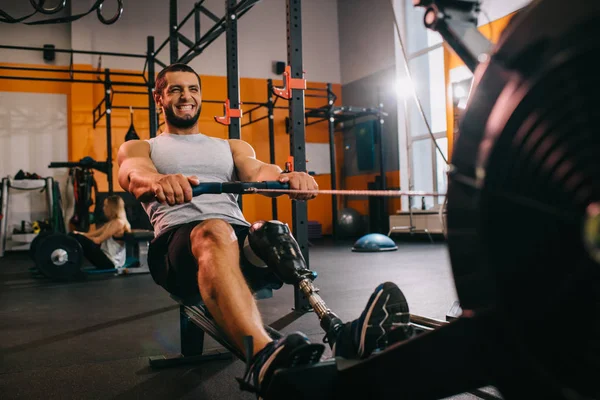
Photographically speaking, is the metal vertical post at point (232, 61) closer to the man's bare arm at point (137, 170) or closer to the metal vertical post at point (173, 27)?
the metal vertical post at point (173, 27)

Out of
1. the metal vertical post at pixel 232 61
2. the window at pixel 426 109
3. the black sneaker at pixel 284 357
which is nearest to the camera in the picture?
the black sneaker at pixel 284 357

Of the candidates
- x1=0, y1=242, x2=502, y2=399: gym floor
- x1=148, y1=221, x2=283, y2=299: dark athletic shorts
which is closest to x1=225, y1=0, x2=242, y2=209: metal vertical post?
x1=0, y1=242, x2=502, y2=399: gym floor

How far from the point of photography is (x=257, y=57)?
30.9ft

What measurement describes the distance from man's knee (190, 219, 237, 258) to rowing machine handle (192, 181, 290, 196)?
0.44 ft

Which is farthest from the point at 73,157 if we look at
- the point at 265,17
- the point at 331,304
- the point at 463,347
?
the point at 463,347

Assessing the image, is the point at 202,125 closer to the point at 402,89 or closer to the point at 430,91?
the point at 402,89

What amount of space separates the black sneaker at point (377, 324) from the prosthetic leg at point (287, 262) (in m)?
0.12

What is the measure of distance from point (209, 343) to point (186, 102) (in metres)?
1.00

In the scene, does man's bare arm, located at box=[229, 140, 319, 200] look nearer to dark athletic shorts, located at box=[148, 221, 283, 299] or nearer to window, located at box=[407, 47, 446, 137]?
dark athletic shorts, located at box=[148, 221, 283, 299]

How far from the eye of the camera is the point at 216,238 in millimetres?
1363

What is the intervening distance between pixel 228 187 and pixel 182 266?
1.02 ft

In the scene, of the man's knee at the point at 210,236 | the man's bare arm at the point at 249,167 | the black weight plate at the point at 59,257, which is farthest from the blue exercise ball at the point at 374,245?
the man's knee at the point at 210,236

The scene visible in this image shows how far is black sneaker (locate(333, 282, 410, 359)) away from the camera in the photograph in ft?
3.43

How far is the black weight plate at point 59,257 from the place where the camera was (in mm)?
4227
